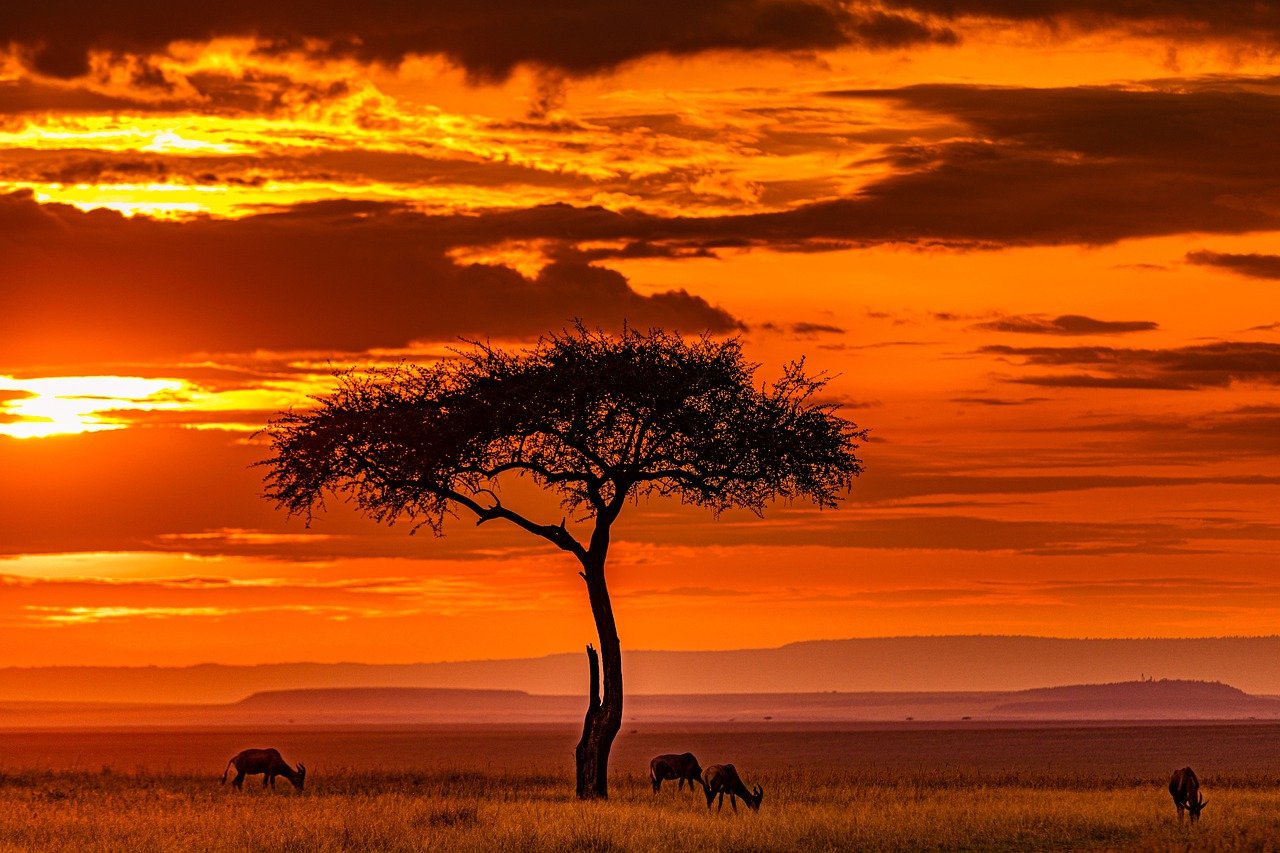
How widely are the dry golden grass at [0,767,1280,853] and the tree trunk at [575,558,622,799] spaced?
786mm

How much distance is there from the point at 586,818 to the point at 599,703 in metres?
11.5

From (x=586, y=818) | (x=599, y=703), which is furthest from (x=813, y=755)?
(x=586, y=818)

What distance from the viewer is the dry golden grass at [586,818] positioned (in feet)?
108

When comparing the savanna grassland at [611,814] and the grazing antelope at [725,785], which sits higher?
the grazing antelope at [725,785]

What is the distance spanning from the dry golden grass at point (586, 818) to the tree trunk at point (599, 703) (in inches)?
30.9

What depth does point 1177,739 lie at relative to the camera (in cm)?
13475

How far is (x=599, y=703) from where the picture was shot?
47.6m

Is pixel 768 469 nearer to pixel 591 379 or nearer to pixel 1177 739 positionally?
pixel 591 379

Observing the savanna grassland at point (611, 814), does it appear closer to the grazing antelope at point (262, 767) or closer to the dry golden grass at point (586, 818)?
the dry golden grass at point (586, 818)

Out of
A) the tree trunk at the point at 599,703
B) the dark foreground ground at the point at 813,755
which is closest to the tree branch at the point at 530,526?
the tree trunk at the point at 599,703

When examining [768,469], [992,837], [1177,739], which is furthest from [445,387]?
[1177,739]

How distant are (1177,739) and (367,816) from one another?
10940cm

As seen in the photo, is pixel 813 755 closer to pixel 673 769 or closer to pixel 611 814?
pixel 673 769

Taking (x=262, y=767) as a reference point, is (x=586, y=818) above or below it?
below
